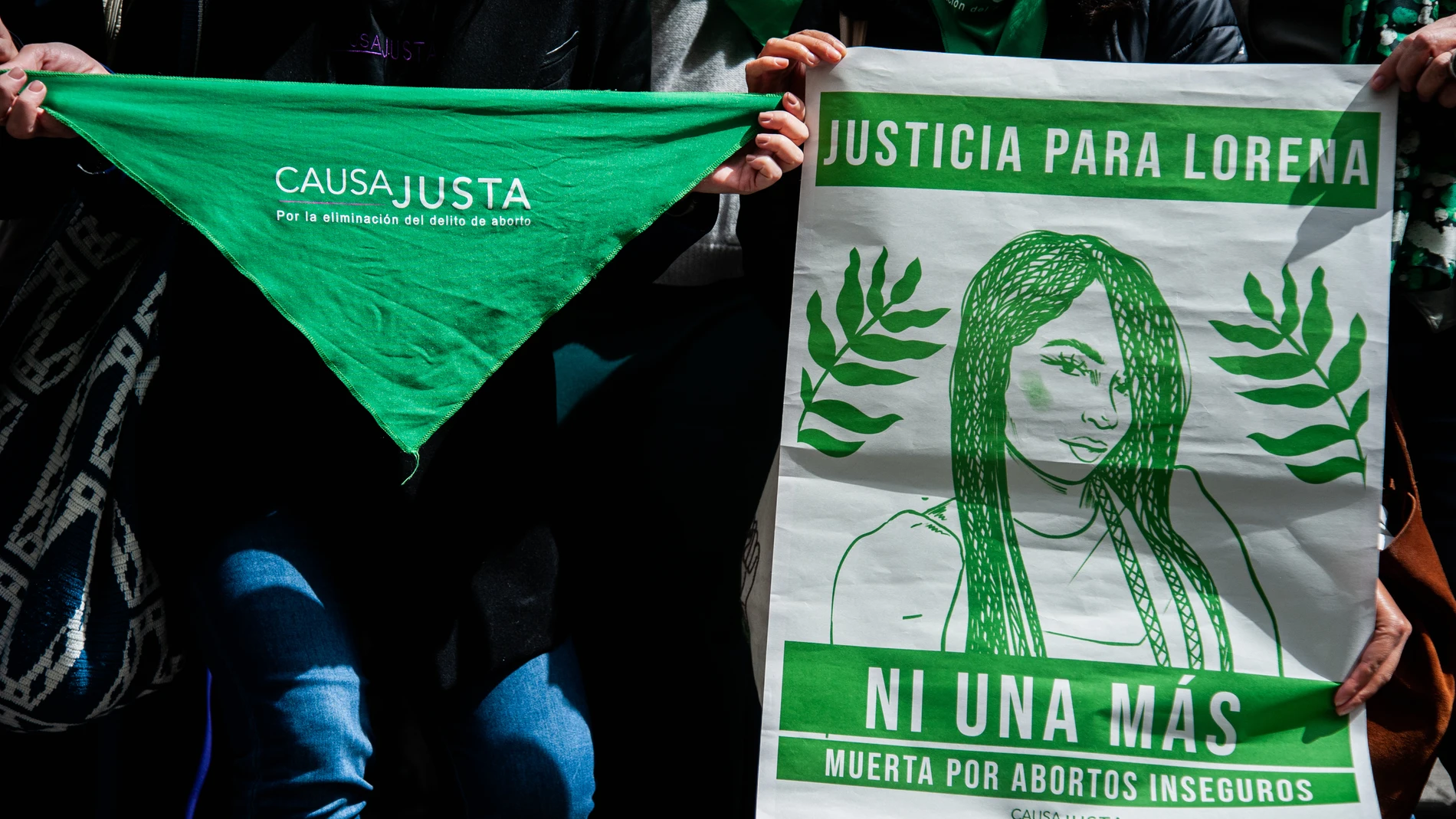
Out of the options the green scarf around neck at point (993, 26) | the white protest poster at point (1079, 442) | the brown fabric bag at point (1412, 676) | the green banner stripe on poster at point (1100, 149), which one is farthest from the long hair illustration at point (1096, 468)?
the green scarf around neck at point (993, 26)

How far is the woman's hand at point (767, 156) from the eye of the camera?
163cm

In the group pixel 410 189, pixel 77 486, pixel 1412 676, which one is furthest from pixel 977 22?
pixel 77 486

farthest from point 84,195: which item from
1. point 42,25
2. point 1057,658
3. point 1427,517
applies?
point 1427,517

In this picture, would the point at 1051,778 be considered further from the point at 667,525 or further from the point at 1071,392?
the point at 667,525

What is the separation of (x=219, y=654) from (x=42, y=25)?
1.02 metres

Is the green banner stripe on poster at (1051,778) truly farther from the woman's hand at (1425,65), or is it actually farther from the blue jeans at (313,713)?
the woman's hand at (1425,65)

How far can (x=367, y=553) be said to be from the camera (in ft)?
5.43

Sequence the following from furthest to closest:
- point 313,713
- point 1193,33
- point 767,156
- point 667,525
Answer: point 667,525
point 1193,33
point 767,156
point 313,713

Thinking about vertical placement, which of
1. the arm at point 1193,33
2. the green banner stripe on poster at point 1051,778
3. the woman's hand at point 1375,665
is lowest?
the green banner stripe on poster at point 1051,778

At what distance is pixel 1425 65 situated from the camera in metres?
1.58

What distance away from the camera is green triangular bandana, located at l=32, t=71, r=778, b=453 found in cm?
154

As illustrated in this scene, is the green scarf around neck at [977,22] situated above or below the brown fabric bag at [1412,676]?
above

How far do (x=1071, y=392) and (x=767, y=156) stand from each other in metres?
0.56

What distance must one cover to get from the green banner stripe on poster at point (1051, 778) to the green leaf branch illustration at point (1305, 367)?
0.43m
